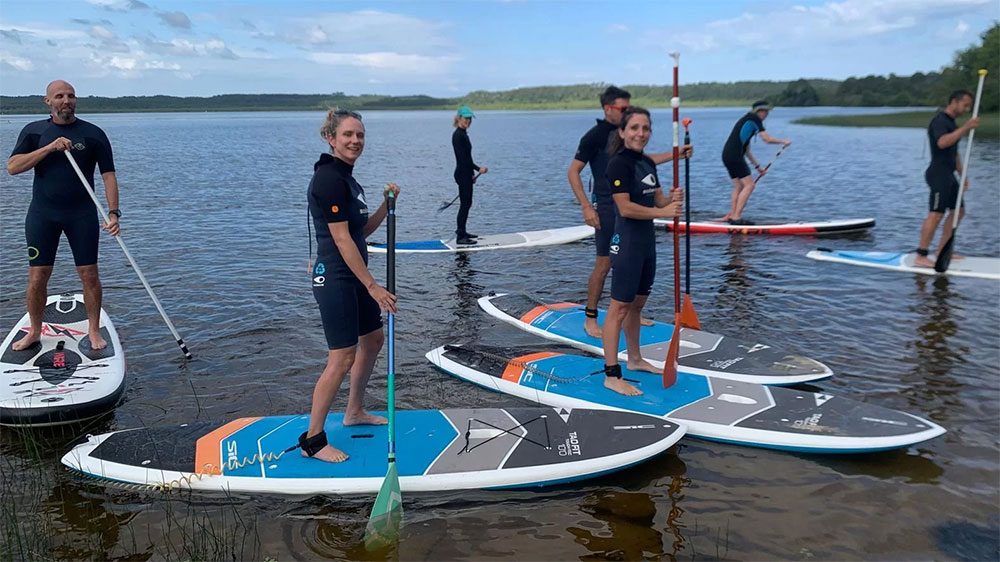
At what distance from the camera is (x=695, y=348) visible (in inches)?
298

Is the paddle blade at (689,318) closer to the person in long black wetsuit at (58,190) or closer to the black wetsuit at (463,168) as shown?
the black wetsuit at (463,168)

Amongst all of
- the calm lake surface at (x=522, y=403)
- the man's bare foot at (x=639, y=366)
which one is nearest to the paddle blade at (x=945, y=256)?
the calm lake surface at (x=522, y=403)

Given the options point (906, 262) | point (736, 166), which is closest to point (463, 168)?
point (736, 166)

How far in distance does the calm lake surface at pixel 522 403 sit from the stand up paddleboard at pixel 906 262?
23 cm

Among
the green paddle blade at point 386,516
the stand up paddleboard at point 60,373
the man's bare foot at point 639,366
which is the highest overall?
the stand up paddleboard at point 60,373

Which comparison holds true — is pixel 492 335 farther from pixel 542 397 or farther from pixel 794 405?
pixel 794 405

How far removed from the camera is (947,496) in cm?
501

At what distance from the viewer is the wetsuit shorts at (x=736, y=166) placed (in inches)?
597

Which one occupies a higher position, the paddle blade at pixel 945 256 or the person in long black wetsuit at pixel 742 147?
the person in long black wetsuit at pixel 742 147

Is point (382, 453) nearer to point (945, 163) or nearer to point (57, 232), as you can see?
point (57, 232)

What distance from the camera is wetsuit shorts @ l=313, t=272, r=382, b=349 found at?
4855 millimetres

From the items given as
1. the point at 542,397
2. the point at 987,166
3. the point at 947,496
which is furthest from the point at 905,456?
the point at 987,166

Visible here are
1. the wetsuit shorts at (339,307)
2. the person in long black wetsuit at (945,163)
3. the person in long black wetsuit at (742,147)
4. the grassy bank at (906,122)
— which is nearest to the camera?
the wetsuit shorts at (339,307)

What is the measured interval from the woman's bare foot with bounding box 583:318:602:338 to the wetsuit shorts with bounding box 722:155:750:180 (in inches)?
327
